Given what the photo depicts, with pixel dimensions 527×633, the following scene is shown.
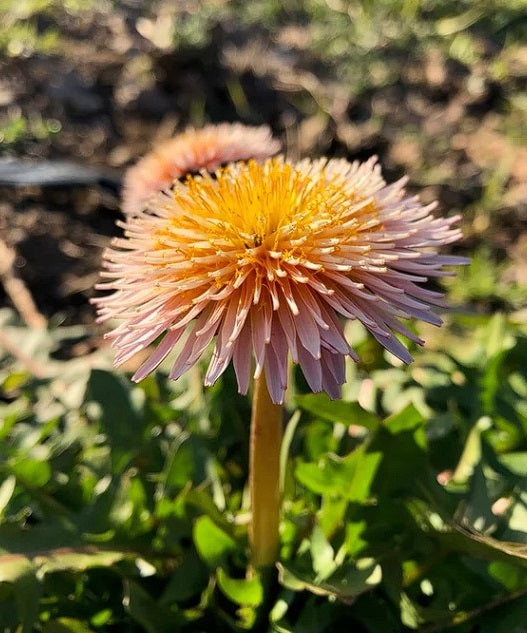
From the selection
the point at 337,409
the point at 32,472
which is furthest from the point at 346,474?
the point at 32,472

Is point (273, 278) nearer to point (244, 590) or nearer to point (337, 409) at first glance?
point (337, 409)

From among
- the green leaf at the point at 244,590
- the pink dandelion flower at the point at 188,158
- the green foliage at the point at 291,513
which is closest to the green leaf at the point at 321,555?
the green foliage at the point at 291,513

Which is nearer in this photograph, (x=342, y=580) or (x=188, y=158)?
(x=342, y=580)

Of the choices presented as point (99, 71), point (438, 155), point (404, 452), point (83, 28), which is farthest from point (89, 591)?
point (83, 28)

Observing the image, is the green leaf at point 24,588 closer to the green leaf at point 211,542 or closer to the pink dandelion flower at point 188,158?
the green leaf at point 211,542

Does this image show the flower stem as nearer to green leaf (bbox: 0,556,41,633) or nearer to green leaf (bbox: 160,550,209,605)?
green leaf (bbox: 160,550,209,605)

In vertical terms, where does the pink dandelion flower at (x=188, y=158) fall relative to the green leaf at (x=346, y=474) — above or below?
above
